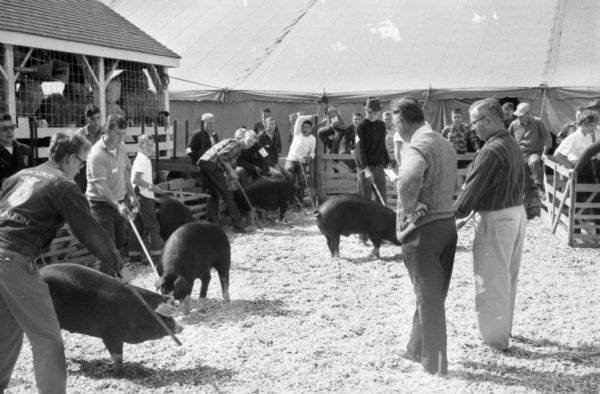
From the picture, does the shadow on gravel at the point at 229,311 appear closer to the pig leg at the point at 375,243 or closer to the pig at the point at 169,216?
the pig leg at the point at 375,243

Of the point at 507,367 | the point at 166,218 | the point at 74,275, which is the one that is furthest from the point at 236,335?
the point at 166,218

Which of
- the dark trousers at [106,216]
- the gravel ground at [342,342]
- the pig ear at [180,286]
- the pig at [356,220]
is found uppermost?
the dark trousers at [106,216]

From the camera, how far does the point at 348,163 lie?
47.4 ft

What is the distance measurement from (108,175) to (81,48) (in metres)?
6.37

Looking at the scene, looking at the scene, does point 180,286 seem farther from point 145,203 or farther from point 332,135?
point 332,135

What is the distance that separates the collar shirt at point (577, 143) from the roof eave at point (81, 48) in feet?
26.3

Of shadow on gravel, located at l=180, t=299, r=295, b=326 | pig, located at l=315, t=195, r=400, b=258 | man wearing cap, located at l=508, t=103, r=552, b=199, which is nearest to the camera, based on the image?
shadow on gravel, located at l=180, t=299, r=295, b=326

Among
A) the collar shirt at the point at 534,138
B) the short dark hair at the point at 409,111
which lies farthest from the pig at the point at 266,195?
the short dark hair at the point at 409,111

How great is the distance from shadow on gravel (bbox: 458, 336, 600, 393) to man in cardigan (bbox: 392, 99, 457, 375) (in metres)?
0.38

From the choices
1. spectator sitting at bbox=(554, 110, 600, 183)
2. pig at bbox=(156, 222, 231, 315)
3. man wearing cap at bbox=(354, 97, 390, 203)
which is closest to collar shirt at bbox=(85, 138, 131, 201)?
pig at bbox=(156, 222, 231, 315)

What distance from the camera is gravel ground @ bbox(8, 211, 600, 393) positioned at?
4848mm

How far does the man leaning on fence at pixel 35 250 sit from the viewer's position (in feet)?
13.2

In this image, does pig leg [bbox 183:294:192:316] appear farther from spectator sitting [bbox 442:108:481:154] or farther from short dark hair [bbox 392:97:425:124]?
spectator sitting [bbox 442:108:481:154]

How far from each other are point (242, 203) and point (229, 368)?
6.68 meters
